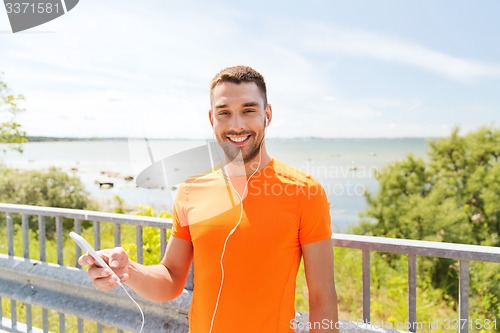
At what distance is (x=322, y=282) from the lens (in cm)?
152

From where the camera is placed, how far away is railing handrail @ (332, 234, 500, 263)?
1.74m

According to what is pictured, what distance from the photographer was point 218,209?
1631mm

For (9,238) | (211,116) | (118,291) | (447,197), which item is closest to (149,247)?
(9,238)

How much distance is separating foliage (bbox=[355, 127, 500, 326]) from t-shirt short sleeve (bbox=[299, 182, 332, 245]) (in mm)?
5319

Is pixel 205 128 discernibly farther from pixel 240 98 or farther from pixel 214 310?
pixel 214 310

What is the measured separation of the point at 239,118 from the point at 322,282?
2.33 ft

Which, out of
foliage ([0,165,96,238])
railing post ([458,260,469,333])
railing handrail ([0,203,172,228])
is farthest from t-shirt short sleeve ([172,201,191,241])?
foliage ([0,165,96,238])

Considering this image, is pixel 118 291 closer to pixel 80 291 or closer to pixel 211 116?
pixel 80 291

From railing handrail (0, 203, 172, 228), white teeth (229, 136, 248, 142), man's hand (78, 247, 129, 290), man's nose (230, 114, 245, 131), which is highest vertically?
man's nose (230, 114, 245, 131)

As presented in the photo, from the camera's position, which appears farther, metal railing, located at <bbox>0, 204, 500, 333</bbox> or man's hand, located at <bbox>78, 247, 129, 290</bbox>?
metal railing, located at <bbox>0, 204, 500, 333</bbox>

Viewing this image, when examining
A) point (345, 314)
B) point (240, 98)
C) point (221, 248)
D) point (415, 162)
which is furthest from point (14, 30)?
point (415, 162)

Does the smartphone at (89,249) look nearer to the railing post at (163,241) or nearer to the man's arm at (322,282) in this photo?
the man's arm at (322,282)

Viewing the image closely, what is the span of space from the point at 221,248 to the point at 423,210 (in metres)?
5.54

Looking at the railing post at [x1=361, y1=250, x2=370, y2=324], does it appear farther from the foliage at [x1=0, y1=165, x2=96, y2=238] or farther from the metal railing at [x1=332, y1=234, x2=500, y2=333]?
the foliage at [x1=0, y1=165, x2=96, y2=238]
